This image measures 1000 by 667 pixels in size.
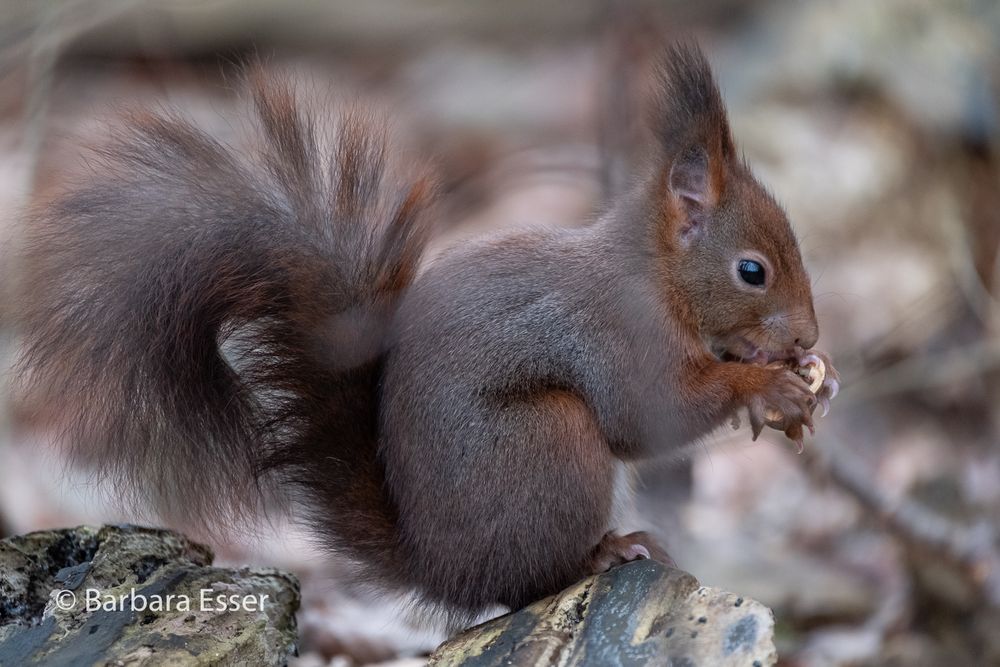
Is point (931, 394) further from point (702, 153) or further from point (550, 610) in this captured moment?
point (550, 610)

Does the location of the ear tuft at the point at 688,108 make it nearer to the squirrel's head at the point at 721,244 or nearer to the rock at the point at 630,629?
the squirrel's head at the point at 721,244

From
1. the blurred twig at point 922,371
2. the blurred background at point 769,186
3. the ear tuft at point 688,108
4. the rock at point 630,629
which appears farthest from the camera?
the blurred twig at point 922,371

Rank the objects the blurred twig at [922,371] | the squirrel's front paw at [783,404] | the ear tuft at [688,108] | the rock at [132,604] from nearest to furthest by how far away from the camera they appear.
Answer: the rock at [132,604] → the squirrel's front paw at [783,404] → the ear tuft at [688,108] → the blurred twig at [922,371]

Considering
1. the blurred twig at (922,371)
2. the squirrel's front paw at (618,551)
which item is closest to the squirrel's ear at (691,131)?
the squirrel's front paw at (618,551)

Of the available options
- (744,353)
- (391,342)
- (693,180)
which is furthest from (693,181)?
(391,342)

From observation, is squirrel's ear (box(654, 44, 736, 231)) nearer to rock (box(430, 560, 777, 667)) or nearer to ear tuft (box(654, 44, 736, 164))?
ear tuft (box(654, 44, 736, 164))

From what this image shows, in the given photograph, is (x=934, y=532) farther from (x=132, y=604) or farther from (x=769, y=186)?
(x=132, y=604)

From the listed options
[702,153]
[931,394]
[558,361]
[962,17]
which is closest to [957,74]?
[962,17]
